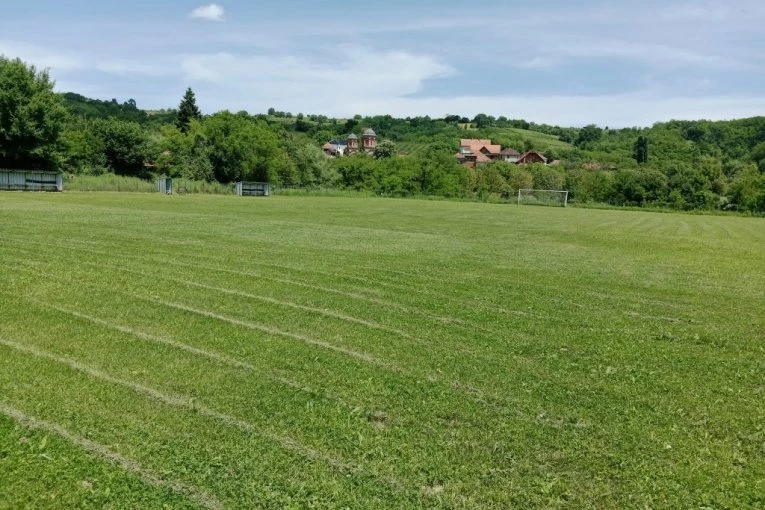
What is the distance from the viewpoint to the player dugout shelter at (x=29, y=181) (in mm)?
44094

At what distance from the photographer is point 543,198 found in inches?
3221

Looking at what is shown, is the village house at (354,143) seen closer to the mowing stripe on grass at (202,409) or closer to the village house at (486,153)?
the village house at (486,153)

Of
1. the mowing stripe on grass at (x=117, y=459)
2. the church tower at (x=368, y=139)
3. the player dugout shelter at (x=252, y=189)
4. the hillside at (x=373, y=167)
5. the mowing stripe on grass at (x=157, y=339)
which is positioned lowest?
the mowing stripe on grass at (x=117, y=459)

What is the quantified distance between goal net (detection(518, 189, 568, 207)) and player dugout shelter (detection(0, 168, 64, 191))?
170 feet

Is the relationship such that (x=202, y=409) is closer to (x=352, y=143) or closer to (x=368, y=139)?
(x=352, y=143)

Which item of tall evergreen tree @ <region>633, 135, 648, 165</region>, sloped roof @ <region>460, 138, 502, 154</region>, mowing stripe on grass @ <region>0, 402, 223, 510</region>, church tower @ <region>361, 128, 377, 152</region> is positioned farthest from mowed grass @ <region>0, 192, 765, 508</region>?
church tower @ <region>361, 128, 377, 152</region>

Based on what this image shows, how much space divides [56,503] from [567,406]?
4.12 m

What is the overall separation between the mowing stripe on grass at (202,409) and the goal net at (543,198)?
72.7m

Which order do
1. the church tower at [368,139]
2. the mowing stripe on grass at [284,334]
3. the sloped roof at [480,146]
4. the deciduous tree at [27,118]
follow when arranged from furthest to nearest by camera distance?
the church tower at [368,139]
the sloped roof at [480,146]
the deciduous tree at [27,118]
the mowing stripe on grass at [284,334]

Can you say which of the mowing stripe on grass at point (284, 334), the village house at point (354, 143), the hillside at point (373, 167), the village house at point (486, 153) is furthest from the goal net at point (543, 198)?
the village house at point (354, 143)

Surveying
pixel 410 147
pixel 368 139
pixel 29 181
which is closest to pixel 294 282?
pixel 29 181

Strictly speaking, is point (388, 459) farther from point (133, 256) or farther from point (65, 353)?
point (133, 256)

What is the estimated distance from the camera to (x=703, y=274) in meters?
14.8

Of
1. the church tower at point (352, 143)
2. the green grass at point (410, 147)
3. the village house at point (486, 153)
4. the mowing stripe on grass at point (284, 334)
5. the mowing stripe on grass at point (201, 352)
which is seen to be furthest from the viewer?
the church tower at point (352, 143)
